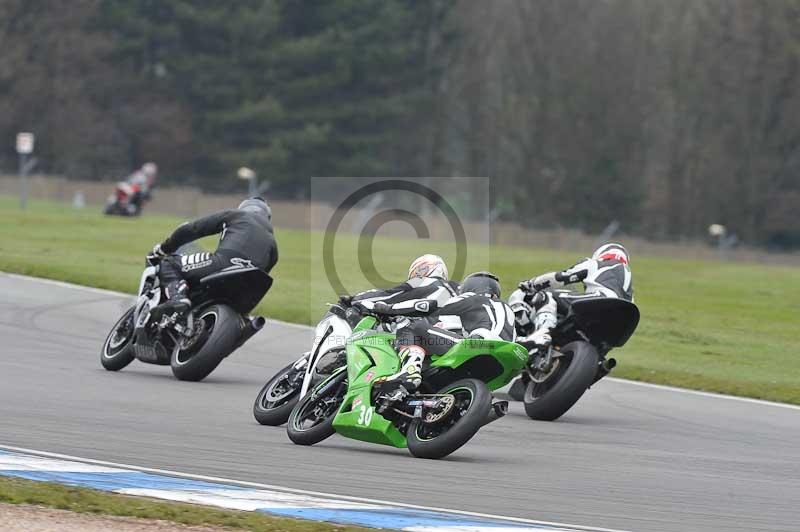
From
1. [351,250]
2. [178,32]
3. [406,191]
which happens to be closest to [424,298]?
[351,250]

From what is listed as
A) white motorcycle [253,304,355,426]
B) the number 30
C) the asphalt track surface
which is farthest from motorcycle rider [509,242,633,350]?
the number 30

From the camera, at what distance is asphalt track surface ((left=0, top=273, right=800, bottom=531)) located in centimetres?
832

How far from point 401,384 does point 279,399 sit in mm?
1339

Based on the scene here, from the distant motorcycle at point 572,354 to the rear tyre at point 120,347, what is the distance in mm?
3522

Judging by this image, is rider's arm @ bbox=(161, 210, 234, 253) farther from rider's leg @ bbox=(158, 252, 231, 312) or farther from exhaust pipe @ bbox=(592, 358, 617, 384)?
exhaust pipe @ bbox=(592, 358, 617, 384)

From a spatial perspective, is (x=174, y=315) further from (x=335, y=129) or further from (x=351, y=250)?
(x=335, y=129)

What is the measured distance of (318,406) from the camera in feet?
33.0

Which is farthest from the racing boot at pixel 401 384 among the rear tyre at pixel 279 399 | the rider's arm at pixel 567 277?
the rider's arm at pixel 567 277

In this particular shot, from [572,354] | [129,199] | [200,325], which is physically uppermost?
[200,325]

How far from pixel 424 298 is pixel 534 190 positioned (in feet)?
189

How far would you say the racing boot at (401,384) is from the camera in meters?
9.66

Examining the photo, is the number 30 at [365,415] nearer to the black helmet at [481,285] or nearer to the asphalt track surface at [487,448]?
the asphalt track surface at [487,448]

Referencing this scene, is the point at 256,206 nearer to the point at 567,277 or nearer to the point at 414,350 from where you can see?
the point at 567,277

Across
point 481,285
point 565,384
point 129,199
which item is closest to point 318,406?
point 481,285
